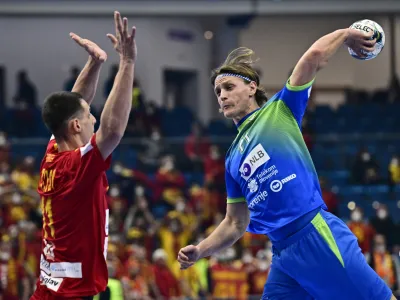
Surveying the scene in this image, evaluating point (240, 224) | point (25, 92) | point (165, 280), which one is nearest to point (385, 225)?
point (165, 280)

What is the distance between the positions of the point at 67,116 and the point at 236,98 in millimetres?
1339

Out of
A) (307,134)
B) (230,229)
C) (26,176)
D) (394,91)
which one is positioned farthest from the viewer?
(394,91)

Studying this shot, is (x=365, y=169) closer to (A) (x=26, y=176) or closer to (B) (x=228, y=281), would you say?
(B) (x=228, y=281)

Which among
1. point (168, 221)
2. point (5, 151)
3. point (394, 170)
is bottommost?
point (168, 221)

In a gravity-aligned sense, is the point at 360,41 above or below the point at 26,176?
above

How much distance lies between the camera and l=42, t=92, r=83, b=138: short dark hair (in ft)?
17.1

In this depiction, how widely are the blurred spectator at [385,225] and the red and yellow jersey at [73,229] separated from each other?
1234 cm

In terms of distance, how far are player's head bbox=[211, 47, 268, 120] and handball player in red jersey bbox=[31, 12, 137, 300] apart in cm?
100

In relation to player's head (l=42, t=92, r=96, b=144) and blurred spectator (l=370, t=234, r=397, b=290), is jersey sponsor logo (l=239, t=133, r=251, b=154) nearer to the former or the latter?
player's head (l=42, t=92, r=96, b=144)

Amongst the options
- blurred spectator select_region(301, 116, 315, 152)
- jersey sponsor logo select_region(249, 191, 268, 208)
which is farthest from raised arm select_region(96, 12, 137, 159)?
blurred spectator select_region(301, 116, 315, 152)

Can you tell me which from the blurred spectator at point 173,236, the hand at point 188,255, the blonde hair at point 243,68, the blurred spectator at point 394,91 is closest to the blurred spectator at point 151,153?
the blurred spectator at point 173,236

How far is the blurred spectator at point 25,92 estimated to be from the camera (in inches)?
899

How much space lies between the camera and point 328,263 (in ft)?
17.8

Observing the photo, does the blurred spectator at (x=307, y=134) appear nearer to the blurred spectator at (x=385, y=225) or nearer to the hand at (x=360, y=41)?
the blurred spectator at (x=385, y=225)
